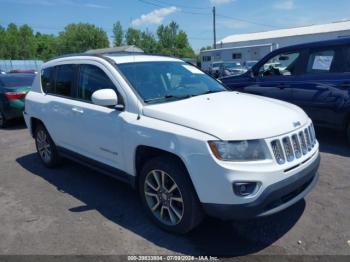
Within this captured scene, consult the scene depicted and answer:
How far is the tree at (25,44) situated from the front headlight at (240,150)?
88886 millimetres

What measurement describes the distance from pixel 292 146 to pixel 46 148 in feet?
13.2

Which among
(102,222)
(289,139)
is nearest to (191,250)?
(102,222)

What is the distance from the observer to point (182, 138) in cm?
296

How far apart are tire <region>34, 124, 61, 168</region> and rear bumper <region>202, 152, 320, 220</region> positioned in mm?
3270

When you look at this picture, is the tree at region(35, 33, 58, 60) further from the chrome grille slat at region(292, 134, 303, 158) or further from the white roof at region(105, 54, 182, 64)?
the chrome grille slat at region(292, 134, 303, 158)

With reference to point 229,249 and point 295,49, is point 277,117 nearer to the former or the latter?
point 229,249

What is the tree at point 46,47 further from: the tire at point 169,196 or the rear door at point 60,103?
the tire at point 169,196

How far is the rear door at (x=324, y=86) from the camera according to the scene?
5.81 meters

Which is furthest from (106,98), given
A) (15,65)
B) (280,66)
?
(15,65)

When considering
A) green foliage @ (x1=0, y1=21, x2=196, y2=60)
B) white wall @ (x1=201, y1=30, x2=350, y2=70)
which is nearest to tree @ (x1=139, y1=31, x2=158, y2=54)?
green foliage @ (x1=0, y1=21, x2=196, y2=60)

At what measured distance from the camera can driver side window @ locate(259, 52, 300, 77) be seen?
21.7 ft

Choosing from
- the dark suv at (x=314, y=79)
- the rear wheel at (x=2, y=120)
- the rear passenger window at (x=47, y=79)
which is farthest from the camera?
the rear wheel at (x=2, y=120)

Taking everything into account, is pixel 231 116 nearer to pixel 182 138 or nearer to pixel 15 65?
pixel 182 138

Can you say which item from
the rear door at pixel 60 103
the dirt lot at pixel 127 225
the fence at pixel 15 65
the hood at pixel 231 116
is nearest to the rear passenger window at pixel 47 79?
the rear door at pixel 60 103
